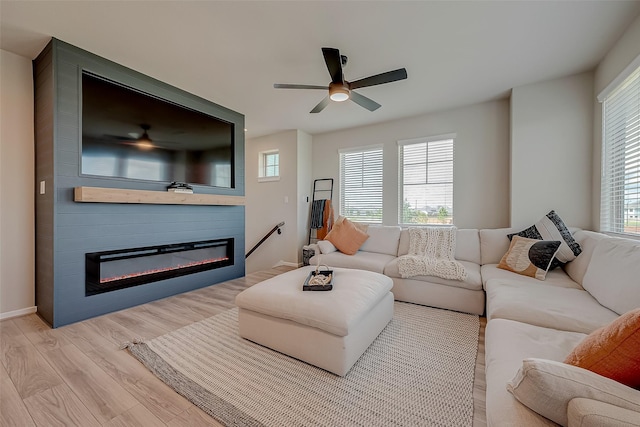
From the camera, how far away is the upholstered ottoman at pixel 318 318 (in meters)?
1.61

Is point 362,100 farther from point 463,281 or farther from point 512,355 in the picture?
point 512,355

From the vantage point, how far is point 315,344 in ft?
5.51

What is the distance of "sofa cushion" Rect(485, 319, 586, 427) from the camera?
80cm

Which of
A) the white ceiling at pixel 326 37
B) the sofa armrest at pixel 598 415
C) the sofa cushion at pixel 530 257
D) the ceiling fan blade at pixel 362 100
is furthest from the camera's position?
the ceiling fan blade at pixel 362 100

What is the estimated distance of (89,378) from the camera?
1603 millimetres

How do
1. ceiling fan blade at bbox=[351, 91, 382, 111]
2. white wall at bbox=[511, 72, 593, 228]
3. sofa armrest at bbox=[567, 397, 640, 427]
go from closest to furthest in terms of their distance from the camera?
1. sofa armrest at bbox=[567, 397, 640, 427]
2. ceiling fan blade at bbox=[351, 91, 382, 111]
3. white wall at bbox=[511, 72, 593, 228]

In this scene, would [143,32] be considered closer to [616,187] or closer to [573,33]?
[573,33]

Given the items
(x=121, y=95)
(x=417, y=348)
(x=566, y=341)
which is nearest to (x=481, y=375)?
(x=417, y=348)

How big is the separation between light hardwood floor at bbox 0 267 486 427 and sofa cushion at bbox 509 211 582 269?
1047 millimetres

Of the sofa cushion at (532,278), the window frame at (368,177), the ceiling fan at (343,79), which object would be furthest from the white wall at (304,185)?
the sofa cushion at (532,278)

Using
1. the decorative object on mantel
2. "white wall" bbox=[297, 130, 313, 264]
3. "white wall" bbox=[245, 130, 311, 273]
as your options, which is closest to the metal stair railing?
"white wall" bbox=[245, 130, 311, 273]

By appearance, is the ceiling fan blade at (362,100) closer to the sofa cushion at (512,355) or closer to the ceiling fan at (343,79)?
the ceiling fan at (343,79)

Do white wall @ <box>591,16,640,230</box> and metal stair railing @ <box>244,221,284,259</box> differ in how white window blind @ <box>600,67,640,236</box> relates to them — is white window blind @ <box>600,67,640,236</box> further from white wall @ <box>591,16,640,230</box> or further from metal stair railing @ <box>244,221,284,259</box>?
metal stair railing @ <box>244,221,284,259</box>

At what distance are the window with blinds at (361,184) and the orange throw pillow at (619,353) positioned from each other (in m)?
3.84
